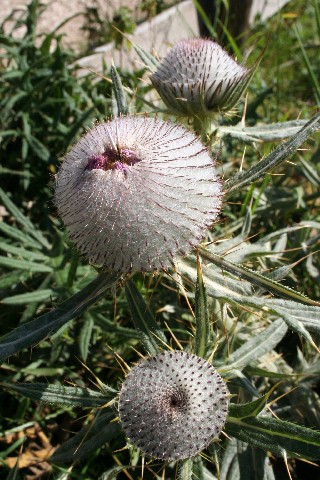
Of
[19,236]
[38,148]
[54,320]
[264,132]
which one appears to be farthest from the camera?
[38,148]

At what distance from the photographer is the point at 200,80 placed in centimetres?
231

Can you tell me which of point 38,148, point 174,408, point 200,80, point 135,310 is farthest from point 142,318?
point 38,148

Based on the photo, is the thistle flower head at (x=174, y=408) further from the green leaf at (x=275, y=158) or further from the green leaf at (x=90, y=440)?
the green leaf at (x=275, y=158)

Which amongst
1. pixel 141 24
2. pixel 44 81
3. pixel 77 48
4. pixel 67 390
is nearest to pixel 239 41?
pixel 141 24

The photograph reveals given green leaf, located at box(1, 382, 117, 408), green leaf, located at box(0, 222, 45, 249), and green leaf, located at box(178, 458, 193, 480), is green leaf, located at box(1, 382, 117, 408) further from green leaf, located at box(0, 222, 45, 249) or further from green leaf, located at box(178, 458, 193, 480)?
green leaf, located at box(0, 222, 45, 249)

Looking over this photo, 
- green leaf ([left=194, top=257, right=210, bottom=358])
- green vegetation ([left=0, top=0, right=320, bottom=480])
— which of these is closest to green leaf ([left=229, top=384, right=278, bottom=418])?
green vegetation ([left=0, top=0, right=320, bottom=480])

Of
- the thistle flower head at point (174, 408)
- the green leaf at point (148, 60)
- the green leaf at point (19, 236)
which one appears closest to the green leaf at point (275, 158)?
the thistle flower head at point (174, 408)

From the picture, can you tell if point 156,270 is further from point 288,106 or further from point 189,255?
point 288,106

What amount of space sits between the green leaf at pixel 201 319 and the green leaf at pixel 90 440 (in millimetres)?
562

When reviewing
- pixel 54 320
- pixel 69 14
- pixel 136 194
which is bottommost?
pixel 54 320

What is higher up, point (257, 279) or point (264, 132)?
point (264, 132)

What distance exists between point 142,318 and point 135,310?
0.04m

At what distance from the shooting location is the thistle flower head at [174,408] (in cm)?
171

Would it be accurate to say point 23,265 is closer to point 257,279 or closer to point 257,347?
point 257,347
